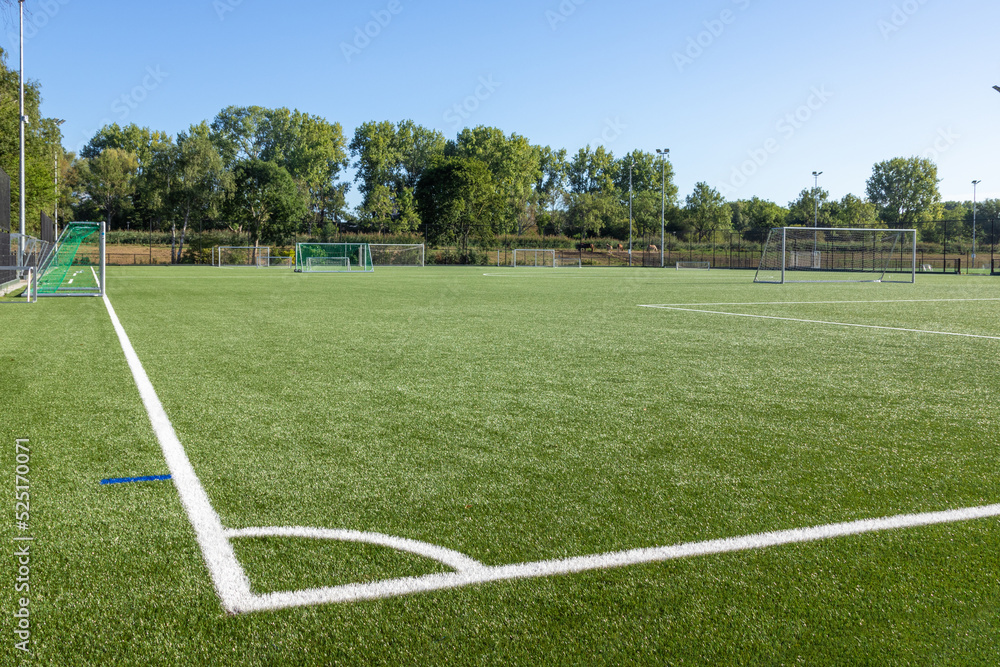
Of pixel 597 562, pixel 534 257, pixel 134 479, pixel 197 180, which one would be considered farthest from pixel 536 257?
pixel 597 562

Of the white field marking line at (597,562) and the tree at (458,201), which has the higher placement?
the tree at (458,201)

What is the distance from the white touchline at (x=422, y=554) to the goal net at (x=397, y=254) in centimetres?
4983

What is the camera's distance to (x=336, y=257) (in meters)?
46.1

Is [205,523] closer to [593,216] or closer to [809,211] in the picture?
[593,216]

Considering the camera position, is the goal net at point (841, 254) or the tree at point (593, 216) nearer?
the goal net at point (841, 254)

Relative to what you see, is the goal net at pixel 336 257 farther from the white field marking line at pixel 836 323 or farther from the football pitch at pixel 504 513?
the football pitch at pixel 504 513

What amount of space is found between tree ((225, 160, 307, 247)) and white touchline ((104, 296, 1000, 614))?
62.0 meters

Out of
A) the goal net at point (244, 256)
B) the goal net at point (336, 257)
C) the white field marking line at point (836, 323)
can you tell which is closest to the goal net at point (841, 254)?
the goal net at point (336, 257)

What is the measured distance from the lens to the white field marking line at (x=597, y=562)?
1916mm

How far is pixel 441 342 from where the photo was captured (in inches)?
295

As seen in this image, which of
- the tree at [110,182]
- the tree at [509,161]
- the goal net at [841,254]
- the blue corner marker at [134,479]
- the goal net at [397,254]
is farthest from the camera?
the tree at [509,161]

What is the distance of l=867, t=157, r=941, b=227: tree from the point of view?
320 ft

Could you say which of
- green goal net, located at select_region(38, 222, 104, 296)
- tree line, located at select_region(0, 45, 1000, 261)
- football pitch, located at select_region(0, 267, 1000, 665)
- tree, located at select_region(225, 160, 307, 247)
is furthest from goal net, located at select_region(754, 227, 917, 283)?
tree, located at select_region(225, 160, 307, 247)

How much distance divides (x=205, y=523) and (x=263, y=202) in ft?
206
